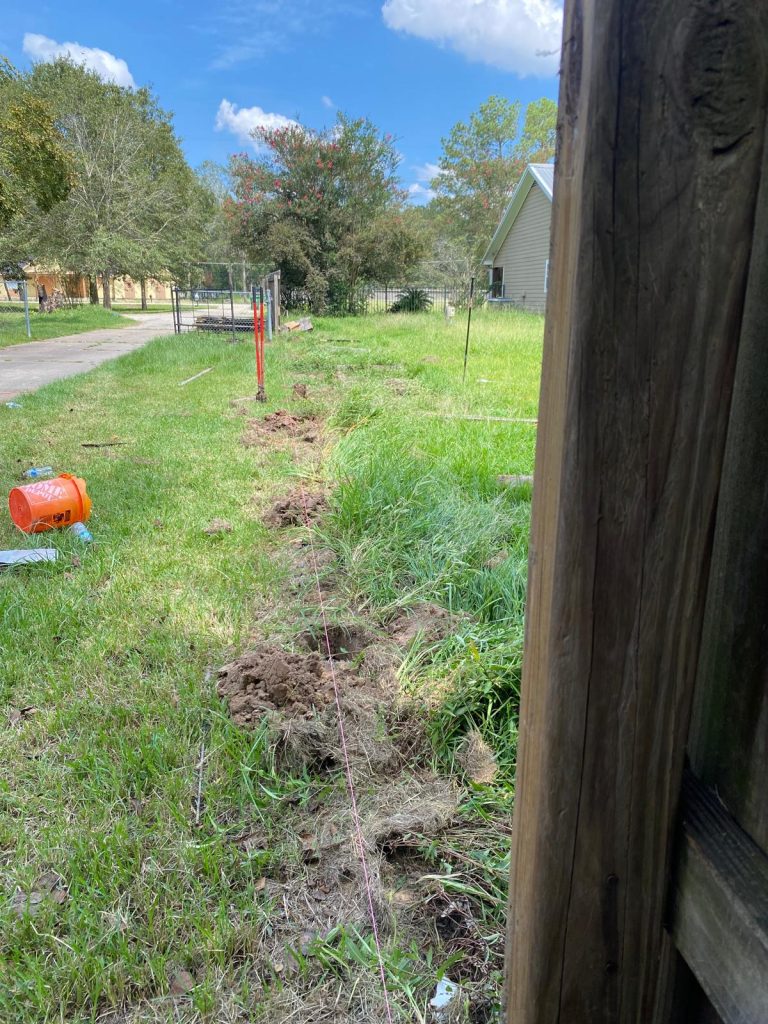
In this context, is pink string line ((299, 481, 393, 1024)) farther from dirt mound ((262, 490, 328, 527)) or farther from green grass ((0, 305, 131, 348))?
green grass ((0, 305, 131, 348))

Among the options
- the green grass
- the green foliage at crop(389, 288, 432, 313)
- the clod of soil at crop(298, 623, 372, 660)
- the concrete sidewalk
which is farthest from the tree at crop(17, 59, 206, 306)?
the clod of soil at crop(298, 623, 372, 660)

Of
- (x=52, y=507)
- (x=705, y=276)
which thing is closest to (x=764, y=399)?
(x=705, y=276)

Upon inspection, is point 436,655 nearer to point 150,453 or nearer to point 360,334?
point 150,453

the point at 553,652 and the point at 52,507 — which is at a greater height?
the point at 553,652

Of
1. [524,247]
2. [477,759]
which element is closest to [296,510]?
[477,759]

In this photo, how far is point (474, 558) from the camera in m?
3.24

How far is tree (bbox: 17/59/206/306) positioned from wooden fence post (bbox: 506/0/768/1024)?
3040cm

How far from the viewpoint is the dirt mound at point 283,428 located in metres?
6.38

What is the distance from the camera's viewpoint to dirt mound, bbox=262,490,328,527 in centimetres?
411

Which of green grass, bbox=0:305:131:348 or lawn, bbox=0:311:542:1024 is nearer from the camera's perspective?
lawn, bbox=0:311:542:1024

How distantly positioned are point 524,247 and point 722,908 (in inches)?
1175

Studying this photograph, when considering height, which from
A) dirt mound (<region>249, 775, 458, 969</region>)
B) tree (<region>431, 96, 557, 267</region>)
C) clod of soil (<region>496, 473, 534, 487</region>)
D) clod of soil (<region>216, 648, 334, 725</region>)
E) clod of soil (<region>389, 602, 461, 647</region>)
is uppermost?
tree (<region>431, 96, 557, 267</region>)

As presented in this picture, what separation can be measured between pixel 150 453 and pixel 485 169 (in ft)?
169

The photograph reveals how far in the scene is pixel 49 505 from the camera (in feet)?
12.3
